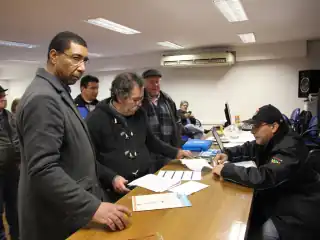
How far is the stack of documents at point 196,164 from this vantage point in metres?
1.98

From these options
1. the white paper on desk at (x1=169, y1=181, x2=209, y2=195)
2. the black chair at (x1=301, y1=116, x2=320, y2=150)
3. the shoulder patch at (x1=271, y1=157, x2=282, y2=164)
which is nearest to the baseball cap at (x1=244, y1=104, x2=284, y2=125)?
the shoulder patch at (x1=271, y1=157, x2=282, y2=164)

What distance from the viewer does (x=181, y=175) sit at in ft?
6.01

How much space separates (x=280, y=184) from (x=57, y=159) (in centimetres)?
124

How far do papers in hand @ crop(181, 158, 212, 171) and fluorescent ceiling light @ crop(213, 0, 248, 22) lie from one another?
2.25 m

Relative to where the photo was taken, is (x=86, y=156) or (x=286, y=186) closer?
(x=86, y=156)

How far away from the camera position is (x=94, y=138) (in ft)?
5.92

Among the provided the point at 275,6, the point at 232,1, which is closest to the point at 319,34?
the point at 275,6

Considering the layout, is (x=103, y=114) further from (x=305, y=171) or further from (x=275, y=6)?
(x=275, y=6)

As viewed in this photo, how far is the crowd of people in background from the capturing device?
3.45 ft

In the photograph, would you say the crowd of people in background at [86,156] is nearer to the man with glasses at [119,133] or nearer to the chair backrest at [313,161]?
the man with glasses at [119,133]

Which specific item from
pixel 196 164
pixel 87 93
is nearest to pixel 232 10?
Answer: pixel 87 93

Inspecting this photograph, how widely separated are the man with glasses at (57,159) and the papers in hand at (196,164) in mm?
840

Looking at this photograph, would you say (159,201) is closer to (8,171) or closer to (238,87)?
(8,171)

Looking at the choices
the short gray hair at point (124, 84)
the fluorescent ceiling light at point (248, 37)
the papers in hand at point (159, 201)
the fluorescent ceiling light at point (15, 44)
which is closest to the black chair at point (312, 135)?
the fluorescent ceiling light at point (248, 37)
